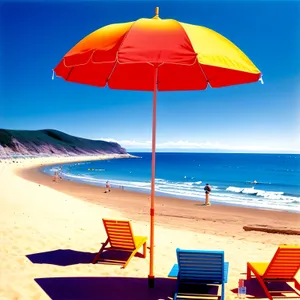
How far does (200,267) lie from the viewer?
425cm

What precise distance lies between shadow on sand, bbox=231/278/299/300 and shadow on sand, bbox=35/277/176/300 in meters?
0.96

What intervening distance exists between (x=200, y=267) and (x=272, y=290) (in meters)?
1.25

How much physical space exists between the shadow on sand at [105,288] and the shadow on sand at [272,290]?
96 cm

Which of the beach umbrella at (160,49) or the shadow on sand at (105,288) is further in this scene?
the shadow on sand at (105,288)

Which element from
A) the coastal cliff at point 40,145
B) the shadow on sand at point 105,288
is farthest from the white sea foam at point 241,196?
the coastal cliff at point 40,145

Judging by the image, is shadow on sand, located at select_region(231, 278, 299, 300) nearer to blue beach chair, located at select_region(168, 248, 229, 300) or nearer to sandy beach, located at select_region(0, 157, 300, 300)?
sandy beach, located at select_region(0, 157, 300, 300)

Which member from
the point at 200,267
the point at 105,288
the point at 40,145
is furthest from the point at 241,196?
the point at 40,145

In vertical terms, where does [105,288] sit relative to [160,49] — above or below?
below

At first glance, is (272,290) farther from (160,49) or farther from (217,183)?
(217,183)

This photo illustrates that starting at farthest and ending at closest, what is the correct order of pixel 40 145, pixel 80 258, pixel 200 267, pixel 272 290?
pixel 40 145
pixel 80 258
pixel 272 290
pixel 200 267

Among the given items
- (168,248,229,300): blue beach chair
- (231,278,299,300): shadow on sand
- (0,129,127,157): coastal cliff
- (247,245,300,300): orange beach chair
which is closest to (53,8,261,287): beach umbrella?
(168,248,229,300): blue beach chair

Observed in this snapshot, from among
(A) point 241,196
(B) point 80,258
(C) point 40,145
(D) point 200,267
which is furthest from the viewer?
(C) point 40,145

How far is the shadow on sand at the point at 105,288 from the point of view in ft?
14.4

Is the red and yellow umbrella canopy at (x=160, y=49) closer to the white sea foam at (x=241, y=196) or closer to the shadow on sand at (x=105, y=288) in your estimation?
the shadow on sand at (x=105, y=288)
